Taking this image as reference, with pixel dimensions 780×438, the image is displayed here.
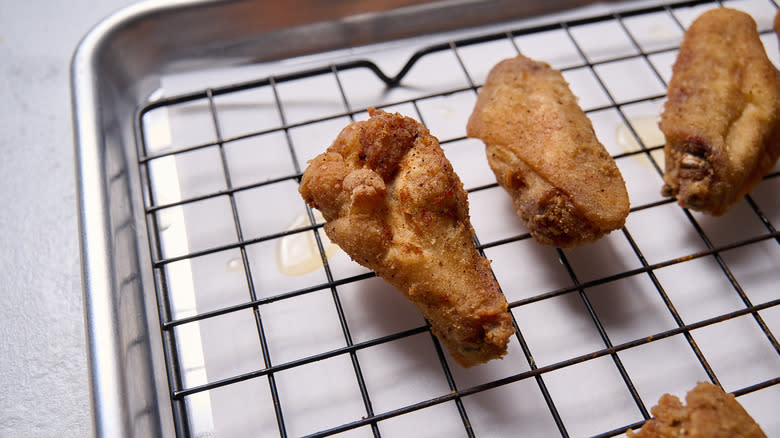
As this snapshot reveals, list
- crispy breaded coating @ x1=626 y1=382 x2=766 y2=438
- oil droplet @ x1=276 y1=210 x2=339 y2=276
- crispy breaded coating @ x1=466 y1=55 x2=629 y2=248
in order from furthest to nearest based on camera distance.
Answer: oil droplet @ x1=276 y1=210 x2=339 y2=276 < crispy breaded coating @ x1=466 y1=55 x2=629 y2=248 < crispy breaded coating @ x1=626 y1=382 x2=766 y2=438

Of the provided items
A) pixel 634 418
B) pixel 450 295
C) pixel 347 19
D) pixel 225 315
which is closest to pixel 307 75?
pixel 347 19

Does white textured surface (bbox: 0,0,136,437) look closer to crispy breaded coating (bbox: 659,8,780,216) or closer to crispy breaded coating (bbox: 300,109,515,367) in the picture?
crispy breaded coating (bbox: 300,109,515,367)

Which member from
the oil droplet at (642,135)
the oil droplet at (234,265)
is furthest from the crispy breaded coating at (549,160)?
the oil droplet at (234,265)

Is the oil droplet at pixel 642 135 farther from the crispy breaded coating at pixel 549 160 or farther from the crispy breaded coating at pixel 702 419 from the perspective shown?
the crispy breaded coating at pixel 702 419

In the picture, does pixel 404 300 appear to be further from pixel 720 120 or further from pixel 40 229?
pixel 40 229

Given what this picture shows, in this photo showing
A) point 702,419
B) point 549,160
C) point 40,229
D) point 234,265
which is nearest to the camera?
point 702,419

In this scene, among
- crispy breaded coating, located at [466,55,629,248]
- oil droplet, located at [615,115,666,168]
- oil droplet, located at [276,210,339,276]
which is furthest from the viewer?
oil droplet, located at [615,115,666,168]

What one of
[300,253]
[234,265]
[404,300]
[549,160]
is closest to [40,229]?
[234,265]

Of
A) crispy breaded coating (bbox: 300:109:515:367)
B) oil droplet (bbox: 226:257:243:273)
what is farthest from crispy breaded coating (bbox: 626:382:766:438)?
oil droplet (bbox: 226:257:243:273)
